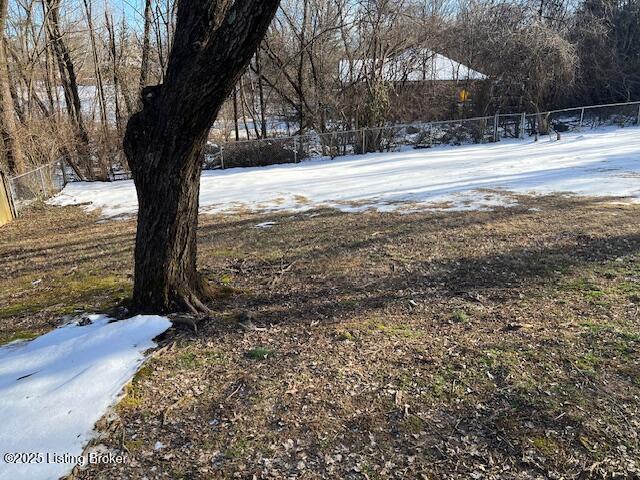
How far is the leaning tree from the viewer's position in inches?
121

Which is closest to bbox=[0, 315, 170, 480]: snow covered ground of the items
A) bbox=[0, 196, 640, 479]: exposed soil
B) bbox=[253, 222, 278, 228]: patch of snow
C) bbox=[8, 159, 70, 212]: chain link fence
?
bbox=[0, 196, 640, 479]: exposed soil

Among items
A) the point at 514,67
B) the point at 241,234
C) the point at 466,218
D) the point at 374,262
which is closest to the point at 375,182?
the point at 466,218

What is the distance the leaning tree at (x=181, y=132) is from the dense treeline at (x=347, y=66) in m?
12.0

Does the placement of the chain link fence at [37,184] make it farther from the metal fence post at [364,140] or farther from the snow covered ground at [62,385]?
the metal fence post at [364,140]

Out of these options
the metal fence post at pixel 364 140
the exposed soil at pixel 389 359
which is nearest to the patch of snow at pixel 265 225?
the exposed soil at pixel 389 359

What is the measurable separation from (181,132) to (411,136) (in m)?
16.7

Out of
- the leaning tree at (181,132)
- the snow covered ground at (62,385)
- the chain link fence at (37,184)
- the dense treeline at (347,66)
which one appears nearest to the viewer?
the snow covered ground at (62,385)

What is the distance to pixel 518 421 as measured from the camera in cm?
248

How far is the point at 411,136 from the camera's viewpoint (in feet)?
61.8

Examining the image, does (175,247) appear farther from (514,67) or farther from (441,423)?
(514,67)

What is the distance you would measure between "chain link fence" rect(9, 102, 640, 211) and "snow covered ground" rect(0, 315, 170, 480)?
13.5 m

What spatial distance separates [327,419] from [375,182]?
959 centimetres

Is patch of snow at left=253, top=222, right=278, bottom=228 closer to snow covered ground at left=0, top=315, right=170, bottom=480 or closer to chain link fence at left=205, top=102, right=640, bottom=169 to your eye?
snow covered ground at left=0, top=315, right=170, bottom=480

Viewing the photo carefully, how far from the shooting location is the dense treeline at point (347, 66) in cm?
1590
